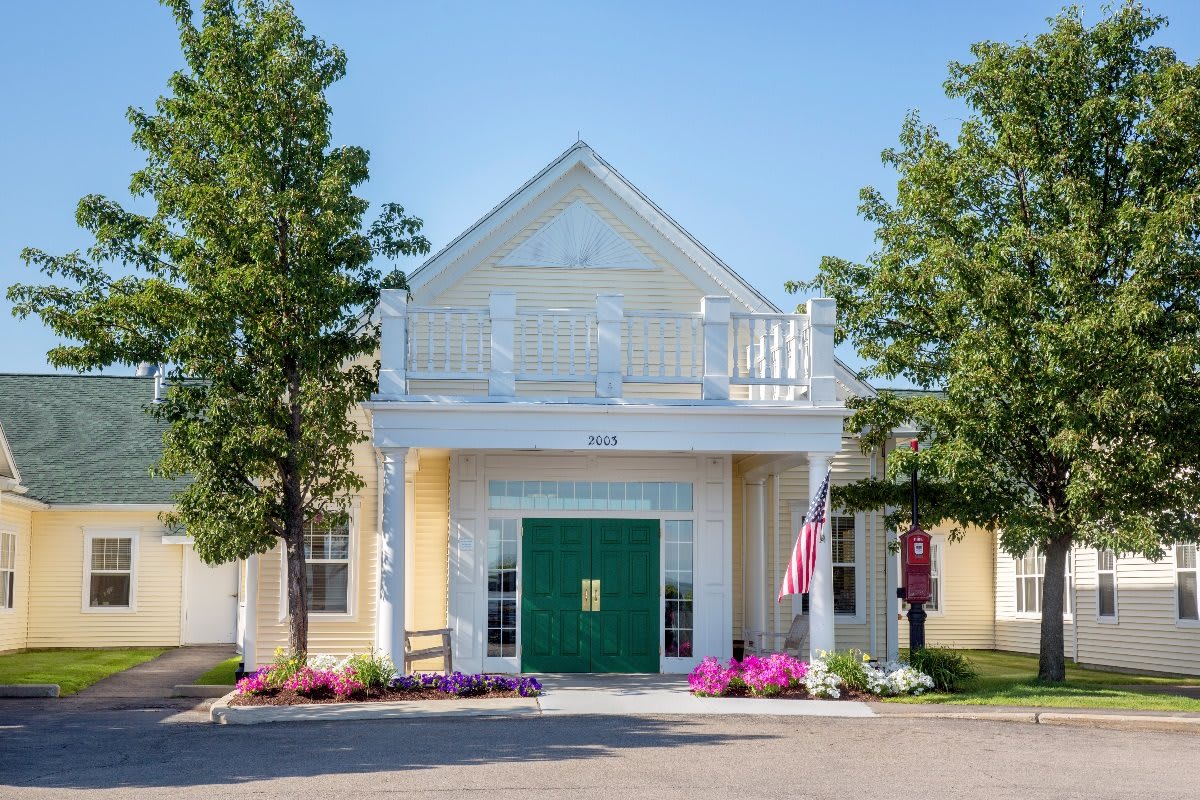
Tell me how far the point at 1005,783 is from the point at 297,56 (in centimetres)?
1267

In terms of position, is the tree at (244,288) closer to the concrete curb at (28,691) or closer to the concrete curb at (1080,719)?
the concrete curb at (28,691)

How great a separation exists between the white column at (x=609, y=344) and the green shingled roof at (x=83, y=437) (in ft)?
45.9

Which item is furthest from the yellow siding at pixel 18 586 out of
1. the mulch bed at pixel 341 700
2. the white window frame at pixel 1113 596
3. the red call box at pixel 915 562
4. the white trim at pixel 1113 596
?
the white window frame at pixel 1113 596

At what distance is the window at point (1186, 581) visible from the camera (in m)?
21.2

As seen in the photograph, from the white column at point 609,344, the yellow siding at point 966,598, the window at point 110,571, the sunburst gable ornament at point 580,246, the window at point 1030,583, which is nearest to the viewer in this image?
the white column at point 609,344

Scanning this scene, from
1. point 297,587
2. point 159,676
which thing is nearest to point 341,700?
point 297,587

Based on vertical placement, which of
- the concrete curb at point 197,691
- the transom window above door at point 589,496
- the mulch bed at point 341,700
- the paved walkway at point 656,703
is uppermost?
the transom window above door at point 589,496

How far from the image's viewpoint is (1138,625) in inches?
885

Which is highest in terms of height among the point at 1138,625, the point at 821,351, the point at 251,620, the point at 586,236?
the point at 586,236

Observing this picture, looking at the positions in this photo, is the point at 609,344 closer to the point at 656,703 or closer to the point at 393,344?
the point at 393,344

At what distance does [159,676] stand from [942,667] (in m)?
12.6

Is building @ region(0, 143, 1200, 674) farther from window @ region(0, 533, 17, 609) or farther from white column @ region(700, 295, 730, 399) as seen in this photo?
window @ region(0, 533, 17, 609)

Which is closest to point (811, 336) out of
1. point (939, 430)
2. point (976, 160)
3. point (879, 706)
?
point (939, 430)

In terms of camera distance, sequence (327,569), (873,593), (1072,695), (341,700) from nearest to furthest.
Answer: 1. (341,700)
2. (1072,695)
3. (327,569)
4. (873,593)
